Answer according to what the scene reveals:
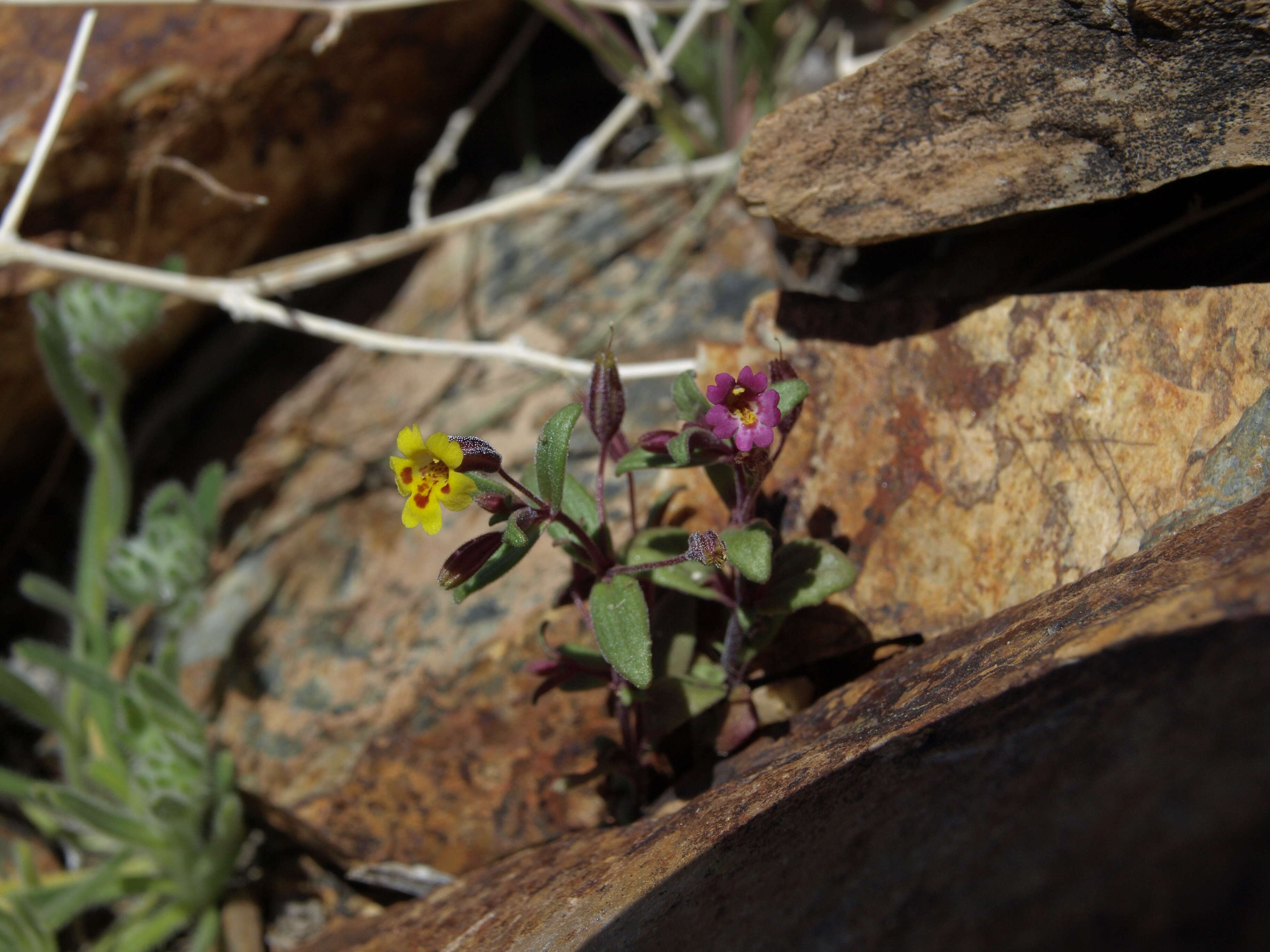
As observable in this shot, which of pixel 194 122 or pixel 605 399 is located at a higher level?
pixel 194 122

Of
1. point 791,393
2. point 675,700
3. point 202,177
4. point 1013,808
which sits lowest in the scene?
point 1013,808

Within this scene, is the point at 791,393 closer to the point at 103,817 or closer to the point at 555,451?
the point at 555,451

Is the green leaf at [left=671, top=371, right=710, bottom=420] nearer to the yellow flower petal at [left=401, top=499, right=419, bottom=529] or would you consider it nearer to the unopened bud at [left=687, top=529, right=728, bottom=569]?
the unopened bud at [left=687, top=529, right=728, bottom=569]

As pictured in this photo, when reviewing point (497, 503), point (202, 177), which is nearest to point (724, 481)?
point (497, 503)

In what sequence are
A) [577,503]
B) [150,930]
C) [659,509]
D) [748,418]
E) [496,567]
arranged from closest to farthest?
[748,418] < [496,567] < [577,503] < [659,509] < [150,930]

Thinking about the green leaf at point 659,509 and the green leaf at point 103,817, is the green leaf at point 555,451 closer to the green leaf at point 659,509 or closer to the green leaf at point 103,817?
the green leaf at point 659,509

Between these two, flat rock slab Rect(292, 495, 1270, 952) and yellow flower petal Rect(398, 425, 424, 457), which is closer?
flat rock slab Rect(292, 495, 1270, 952)

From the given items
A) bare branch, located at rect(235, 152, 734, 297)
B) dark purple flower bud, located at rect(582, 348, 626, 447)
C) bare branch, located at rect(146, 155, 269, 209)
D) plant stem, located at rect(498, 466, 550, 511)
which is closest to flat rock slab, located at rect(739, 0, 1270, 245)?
dark purple flower bud, located at rect(582, 348, 626, 447)
